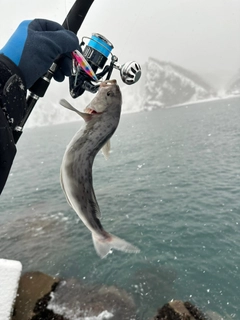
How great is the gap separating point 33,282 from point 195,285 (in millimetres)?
7542

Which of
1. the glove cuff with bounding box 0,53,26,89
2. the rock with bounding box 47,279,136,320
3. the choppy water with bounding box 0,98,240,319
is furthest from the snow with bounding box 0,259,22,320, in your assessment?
the glove cuff with bounding box 0,53,26,89

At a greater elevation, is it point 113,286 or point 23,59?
point 23,59

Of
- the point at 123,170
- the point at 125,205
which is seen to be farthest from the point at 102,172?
the point at 125,205

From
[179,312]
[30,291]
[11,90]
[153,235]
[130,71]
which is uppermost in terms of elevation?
[130,71]

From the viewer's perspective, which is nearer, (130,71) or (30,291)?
(130,71)

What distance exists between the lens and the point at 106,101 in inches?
120

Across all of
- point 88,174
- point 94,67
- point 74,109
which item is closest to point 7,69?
point 74,109

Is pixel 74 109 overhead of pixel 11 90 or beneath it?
overhead

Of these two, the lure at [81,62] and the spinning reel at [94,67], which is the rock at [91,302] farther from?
the lure at [81,62]

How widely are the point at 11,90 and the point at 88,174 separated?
1.20m

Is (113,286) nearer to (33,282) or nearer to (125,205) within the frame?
(33,282)

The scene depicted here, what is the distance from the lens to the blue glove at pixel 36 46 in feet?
10.0

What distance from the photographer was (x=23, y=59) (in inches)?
120

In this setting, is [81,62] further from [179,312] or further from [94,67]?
[179,312]
